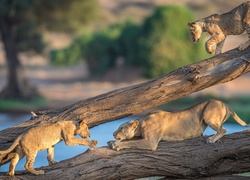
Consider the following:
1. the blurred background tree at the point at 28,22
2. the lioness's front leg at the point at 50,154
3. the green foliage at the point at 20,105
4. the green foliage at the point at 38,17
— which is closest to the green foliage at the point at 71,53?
the blurred background tree at the point at 28,22

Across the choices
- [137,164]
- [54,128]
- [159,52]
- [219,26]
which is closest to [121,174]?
[137,164]

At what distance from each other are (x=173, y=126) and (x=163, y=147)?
7.7 inches

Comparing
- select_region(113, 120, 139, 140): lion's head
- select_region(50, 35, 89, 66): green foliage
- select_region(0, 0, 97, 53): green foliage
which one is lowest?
select_region(113, 120, 139, 140): lion's head

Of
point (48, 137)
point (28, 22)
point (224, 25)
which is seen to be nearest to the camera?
point (48, 137)

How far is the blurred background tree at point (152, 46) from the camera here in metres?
17.8

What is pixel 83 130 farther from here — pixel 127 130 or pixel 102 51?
pixel 102 51

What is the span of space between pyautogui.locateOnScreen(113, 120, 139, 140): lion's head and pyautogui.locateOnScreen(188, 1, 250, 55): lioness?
898mm

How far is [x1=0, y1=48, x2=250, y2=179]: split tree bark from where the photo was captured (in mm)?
→ 5691

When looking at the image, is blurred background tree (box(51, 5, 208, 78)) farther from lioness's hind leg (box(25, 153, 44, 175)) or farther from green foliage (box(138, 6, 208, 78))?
lioness's hind leg (box(25, 153, 44, 175))

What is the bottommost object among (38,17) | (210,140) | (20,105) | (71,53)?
(210,140)

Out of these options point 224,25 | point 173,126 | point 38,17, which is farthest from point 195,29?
point 38,17

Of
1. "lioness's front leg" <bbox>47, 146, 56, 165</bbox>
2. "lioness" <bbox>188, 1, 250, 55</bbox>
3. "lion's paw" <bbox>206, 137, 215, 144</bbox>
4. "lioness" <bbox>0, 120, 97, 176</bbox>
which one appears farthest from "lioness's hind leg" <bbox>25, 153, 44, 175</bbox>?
"lioness" <bbox>188, 1, 250, 55</bbox>

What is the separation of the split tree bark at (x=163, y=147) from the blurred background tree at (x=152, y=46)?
38.4 feet

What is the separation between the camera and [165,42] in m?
17.7
